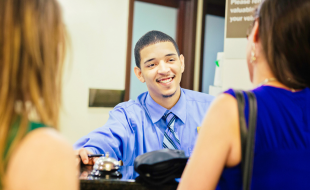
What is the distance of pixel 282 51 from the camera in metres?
0.73

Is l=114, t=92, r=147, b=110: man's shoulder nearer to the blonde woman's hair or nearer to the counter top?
the counter top

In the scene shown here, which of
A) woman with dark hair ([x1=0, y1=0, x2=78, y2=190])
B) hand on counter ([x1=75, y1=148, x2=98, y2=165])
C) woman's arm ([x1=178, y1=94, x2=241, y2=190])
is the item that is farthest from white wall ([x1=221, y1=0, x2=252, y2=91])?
woman with dark hair ([x1=0, y1=0, x2=78, y2=190])

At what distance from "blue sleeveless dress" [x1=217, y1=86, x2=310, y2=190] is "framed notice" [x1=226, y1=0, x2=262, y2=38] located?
1990mm

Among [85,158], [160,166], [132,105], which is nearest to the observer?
[160,166]

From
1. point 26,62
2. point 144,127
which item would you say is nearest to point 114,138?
point 144,127

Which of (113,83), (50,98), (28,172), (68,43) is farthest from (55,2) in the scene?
(113,83)

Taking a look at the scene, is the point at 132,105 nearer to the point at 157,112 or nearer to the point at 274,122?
the point at 157,112

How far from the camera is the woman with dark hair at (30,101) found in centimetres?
51

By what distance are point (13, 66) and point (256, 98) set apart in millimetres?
580

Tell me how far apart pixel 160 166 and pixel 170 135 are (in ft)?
2.89

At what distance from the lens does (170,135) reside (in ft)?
5.99

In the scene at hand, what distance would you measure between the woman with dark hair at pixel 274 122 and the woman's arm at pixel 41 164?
0.35 metres

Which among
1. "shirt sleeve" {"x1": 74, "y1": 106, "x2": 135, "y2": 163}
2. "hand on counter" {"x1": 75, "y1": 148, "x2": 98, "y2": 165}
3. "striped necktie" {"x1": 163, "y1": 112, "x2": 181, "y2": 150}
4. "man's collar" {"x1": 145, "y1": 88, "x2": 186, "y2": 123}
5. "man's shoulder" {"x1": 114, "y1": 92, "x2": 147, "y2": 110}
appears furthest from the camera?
"man's shoulder" {"x1": 114, "y1": 92, "x2": 147, "y2": 110}

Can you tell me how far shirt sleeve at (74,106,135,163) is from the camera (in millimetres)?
1587
